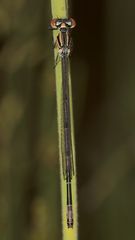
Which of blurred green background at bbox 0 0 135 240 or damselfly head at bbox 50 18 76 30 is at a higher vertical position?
damselfly head at bbox 50 18 76 30

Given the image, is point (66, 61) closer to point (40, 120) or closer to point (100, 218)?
point (40, 120)

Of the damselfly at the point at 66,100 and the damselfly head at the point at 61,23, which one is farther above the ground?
the damselfly head at the point at 61,23

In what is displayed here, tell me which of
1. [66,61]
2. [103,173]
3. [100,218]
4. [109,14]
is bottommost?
[100,218]

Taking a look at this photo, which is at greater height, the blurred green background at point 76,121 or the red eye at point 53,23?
the red eye at point 53,23

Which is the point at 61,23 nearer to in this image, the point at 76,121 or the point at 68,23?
the point at 68,23

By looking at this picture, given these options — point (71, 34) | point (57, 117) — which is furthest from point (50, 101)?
point (71, 34)
